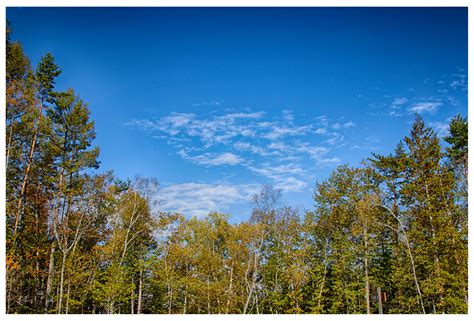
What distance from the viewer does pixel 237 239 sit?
54.1 ft

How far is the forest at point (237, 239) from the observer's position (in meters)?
12.9

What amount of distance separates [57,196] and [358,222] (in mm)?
11214

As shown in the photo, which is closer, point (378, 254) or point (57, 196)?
point (57, 196)

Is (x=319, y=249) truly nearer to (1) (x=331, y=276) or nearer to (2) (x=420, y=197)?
(1) (x=331, y=276)

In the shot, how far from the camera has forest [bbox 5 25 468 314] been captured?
1294 centimetres

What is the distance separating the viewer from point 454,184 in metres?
14.7

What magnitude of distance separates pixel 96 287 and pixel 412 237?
482 inches

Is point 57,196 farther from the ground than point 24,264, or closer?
farther from the ground

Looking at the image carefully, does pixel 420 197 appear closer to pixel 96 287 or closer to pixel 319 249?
pixel 319 249

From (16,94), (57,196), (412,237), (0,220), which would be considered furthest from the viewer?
(412,237)

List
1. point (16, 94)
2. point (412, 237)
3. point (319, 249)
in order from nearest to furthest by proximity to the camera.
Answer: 1. point (16, 94)
2. point (412, 237)
3. point (319, 249)
